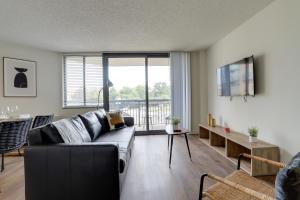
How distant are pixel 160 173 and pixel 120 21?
2.39 meters

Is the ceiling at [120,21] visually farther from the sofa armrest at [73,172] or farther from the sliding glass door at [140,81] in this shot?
the sofa armrest at [73,172]

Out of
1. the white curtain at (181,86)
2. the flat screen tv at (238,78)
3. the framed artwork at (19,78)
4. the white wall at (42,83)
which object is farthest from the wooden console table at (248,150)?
the framed artwork at (19,78)

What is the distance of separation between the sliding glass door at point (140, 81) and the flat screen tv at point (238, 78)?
1.88 metres

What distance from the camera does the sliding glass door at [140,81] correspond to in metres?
5.83

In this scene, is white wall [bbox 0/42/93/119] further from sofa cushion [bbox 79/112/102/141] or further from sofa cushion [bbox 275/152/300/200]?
sofa cushion [bbox 275/152/300/200]

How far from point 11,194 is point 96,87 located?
3669 millimetres

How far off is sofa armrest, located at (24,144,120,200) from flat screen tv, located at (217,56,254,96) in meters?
2.46

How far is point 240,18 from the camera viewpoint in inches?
137

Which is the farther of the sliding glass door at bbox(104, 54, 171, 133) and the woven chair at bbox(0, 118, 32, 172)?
the sliding glass door at bbox(104, 54, 171, 133)

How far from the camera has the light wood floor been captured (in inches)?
95.6

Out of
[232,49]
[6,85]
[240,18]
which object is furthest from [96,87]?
[240,18]

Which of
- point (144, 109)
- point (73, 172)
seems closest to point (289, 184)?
point (73, 172)

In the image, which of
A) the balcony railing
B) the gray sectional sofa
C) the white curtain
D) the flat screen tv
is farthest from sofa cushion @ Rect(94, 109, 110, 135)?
the flat screen tv

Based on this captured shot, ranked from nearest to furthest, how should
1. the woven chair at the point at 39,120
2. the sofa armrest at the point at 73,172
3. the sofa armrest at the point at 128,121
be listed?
the sofa armrest at the point at 73,172, the woven chair at the point at 39,120, the sofa armrest at the point at 128,121
